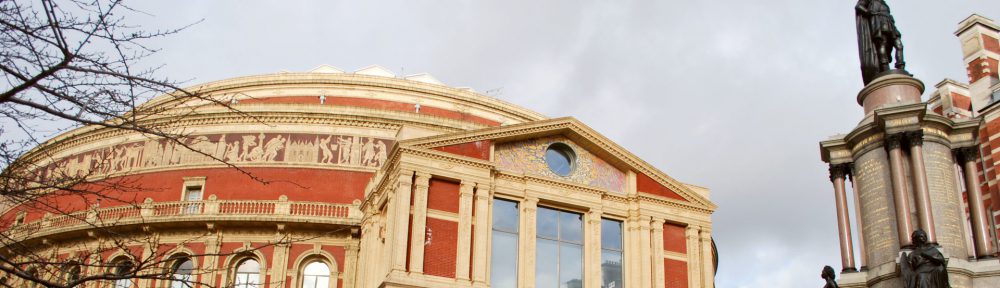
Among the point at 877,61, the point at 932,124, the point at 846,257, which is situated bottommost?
the point at 846,257

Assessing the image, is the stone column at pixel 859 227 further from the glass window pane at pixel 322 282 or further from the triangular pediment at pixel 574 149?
the glass window pane at pixel 322 282

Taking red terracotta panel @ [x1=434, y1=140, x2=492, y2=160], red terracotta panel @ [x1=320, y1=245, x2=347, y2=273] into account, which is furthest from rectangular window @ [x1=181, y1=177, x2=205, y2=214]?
red terracotta panel @ [x1=434, y1=140, x2=492, y2=160]

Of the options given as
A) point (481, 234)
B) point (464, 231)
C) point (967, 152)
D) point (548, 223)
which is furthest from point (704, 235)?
point (967, 152)

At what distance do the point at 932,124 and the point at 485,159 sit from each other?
545 inches

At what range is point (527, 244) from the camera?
27.9m

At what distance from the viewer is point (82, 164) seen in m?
40.6

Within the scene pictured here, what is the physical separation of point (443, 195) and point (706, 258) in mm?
9629

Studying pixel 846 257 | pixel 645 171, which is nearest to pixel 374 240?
pixel 645 171

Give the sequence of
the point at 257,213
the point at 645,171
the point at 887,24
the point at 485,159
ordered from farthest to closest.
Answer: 1. the point at 257,213
2. the point at 645,171
3. the point at 485,159
4. the point at 887,24

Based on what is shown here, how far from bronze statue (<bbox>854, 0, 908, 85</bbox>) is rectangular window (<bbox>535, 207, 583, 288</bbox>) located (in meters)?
11.8

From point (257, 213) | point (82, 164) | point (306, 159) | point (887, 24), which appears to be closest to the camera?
point (887, 24)

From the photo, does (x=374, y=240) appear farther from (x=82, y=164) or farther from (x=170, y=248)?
(x=82, y=164)

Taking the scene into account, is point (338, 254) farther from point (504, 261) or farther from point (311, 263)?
point (504, 261)

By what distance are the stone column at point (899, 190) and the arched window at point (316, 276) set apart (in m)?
22.8
